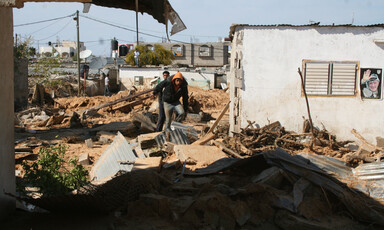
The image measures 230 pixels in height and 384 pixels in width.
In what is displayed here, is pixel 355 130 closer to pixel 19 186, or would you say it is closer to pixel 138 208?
pixel 138 208

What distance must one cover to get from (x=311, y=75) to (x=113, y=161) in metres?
5.57

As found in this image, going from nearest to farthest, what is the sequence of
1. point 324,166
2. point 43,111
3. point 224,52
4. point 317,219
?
1. point 317,219
2. point 324,166
3. point 43,111
4. point 224,52

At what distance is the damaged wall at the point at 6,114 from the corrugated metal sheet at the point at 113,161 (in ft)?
8.10

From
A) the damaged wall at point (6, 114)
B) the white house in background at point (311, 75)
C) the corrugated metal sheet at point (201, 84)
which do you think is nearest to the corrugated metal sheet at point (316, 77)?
the white house in background at point (311, 75)

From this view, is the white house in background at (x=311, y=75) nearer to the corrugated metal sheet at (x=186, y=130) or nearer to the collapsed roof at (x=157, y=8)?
the corrugated metal sheet at (x=186, y=130)

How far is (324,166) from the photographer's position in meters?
6.84

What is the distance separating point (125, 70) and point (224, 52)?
24.6 m

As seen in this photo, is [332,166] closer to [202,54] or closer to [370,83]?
[370,83]

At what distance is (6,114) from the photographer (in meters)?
4.46

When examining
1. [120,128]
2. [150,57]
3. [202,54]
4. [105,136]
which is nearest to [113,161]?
[105,136]

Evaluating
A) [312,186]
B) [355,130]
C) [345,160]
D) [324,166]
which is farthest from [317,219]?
[355,130]

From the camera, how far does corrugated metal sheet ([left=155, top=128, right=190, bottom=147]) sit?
8.68 m

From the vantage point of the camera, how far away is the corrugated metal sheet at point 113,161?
7057 mm

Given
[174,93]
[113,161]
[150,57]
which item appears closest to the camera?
[113,161]
